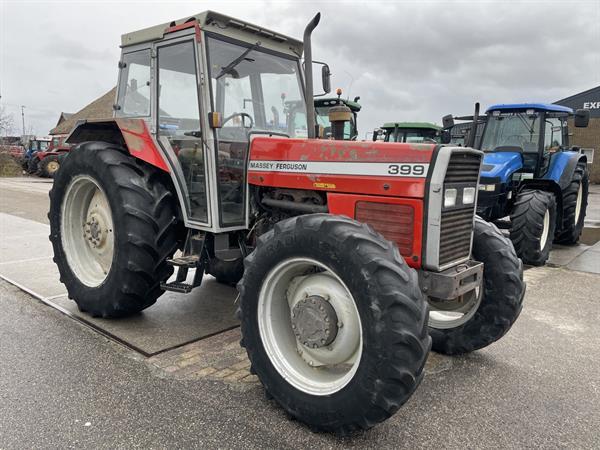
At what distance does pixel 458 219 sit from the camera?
2.89 meters

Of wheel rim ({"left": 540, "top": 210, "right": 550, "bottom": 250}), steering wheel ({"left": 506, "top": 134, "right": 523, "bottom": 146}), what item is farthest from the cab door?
steering wheel ({"left": 506, "top": 134, "right": 523, "bottom": 146})

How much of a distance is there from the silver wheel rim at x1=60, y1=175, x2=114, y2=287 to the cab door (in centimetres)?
77

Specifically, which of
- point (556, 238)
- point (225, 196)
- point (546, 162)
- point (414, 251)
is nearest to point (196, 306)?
point (225, 196)

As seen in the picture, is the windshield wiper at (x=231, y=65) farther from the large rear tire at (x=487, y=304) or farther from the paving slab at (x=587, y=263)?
the paving slab at (x=587, y=263)

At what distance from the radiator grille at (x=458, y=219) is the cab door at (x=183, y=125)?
174cm

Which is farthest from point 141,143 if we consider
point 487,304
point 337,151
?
point 487,304

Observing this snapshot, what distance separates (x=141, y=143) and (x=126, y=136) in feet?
0.65

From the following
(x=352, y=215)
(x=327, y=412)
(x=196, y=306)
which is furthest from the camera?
(x=196, y=306)

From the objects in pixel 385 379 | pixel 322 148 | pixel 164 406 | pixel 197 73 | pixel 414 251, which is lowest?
pixel 164 406

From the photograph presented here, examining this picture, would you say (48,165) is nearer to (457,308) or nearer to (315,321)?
(457,308)

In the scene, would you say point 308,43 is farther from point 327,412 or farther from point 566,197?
point 566,197

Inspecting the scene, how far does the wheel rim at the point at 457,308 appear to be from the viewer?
342 cm

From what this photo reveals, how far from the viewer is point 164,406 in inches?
107

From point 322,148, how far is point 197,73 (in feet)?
3.85
